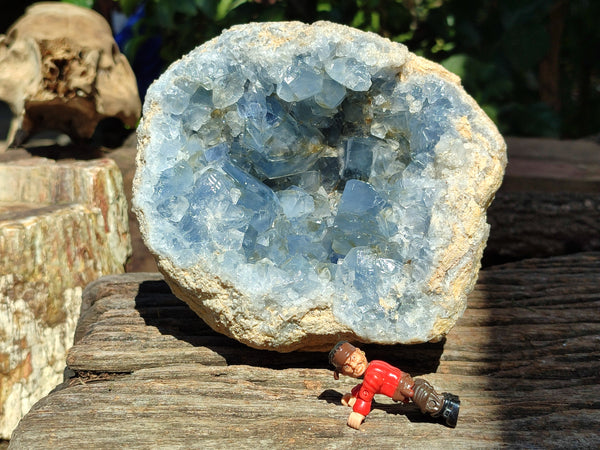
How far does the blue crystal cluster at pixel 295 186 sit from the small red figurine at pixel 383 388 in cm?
10

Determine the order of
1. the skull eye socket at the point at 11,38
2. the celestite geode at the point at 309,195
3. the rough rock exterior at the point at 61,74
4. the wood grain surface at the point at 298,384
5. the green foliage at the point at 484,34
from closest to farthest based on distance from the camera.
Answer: the wood grain surface at the point at 298,384, the celestite geode at the point at 309,195, the rough rock exterior at the point at 61,74, the skull eye socket at the point at 11,38, the green foliage at the point at 484,34

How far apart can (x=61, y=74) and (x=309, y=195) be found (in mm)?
1590

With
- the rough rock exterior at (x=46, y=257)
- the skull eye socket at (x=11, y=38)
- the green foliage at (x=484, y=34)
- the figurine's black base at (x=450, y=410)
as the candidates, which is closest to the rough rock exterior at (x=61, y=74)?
the skull eye socket at (x=11, y=38)

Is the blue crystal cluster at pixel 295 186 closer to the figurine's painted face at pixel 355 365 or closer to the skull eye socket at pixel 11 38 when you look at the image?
the figurine's painted face at pixel 355 365

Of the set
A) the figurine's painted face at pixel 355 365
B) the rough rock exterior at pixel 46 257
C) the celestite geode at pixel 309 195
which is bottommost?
the rough rock exterior at pixel 46 257

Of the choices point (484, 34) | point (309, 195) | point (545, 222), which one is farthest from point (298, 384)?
point (484, 34)

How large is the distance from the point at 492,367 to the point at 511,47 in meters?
3.10

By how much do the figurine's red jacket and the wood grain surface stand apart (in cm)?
6

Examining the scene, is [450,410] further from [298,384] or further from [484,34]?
[484,34]

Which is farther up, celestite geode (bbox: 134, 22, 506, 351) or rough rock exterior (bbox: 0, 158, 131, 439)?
celestite geode (bbox: 134, 22, 506, 351)

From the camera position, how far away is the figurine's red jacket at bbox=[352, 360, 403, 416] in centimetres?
160

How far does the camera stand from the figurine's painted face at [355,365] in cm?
160

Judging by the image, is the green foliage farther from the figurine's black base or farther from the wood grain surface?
the figurine's black base

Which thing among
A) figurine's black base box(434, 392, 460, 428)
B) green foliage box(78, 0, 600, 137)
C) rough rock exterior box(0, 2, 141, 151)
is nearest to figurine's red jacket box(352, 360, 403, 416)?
figurine's black base box(434, 392, 460, 428)
